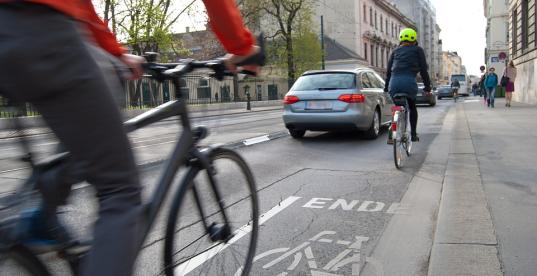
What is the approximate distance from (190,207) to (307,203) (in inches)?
107

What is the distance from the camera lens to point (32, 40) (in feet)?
4.58

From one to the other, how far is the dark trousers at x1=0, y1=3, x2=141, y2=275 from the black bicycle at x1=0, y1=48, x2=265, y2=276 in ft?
0.38

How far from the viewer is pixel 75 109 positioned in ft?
4.83

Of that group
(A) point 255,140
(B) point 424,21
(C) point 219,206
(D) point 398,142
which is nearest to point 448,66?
(B) point 424,21

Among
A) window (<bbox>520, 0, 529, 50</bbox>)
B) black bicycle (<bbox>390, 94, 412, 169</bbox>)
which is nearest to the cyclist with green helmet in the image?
black bicycle (<bbox>390, 94, 412, 169</bbox>)

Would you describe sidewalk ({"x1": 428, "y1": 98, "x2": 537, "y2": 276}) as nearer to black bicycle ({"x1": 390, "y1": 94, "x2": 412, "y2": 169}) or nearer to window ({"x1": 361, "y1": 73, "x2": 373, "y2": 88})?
black bicycle ({"x1": 390, "y1": 94, "x2": 412, "y2": 169})

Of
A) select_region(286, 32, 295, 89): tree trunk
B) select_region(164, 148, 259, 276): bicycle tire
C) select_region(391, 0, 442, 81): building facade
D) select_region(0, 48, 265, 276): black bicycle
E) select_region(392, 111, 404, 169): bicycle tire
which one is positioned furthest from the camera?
select_region(391, 0, 442, 81): building facade

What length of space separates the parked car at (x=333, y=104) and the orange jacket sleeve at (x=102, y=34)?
7.95m

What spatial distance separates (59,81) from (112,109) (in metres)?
0.18

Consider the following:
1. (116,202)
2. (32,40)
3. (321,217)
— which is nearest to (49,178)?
(116,202)

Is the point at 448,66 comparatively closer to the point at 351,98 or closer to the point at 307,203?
the point at 351,98

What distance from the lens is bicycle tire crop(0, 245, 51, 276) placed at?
4.75 ft

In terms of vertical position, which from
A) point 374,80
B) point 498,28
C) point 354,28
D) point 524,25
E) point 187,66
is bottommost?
point 187,66

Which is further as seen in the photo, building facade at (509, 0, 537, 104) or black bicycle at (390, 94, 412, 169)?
building facade at (509, 0, 537, 104)
